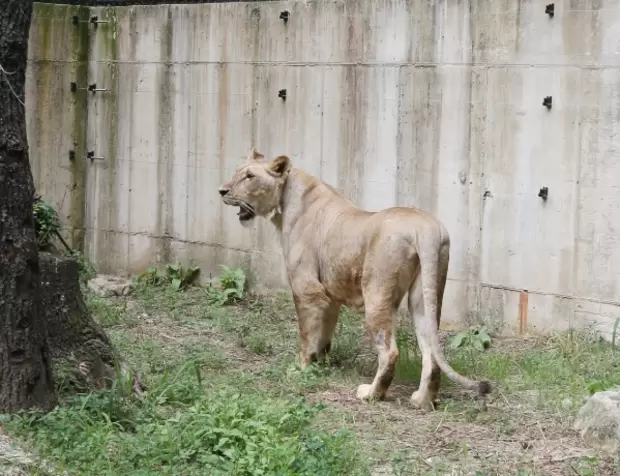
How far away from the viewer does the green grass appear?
18.7 feet

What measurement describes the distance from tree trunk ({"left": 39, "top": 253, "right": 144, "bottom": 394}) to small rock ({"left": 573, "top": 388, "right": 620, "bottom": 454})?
2.68 meters

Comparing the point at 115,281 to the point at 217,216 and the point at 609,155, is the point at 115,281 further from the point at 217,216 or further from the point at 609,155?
the point at 609,155

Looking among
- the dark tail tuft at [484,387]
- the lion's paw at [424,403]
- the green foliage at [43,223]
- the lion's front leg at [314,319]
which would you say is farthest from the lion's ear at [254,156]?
the dark tail tuft at [484,387]

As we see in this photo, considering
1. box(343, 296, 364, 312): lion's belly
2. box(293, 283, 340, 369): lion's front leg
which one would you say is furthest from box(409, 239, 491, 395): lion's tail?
box(293, 283, 340, 369): lion's front leg

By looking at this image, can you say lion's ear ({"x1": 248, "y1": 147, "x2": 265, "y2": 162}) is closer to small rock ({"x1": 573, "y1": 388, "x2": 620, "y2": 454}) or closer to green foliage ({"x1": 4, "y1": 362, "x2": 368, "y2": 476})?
green foliage ({"x1": 4, "y1": 362, "x2": 368, "y2": 476})

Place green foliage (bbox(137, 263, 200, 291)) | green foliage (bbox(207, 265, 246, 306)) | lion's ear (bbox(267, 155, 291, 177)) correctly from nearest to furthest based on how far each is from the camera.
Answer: lion's ear (bbox(267, 155, 291, 177)), green foliage (bbox(207, 265, 246, 306)), green foliage (bbox(137, 263, 200, 291))

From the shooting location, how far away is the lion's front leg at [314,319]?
8.24 meters

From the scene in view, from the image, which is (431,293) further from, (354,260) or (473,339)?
(473,339)

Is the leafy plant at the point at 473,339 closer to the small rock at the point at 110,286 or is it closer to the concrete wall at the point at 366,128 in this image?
the concrete wall at the point at 366,128

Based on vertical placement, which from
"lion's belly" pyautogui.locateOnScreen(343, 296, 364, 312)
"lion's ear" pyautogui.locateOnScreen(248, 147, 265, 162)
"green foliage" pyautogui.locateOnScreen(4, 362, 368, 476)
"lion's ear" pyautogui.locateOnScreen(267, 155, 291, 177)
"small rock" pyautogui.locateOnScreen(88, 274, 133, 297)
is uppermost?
"lion's ear" pyautogui.locateOnScreen(248, 147, 265, 162)

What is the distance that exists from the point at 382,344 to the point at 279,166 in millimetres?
1783

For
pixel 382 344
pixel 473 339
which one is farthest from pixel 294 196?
pixel 473 339

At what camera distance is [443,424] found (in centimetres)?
687

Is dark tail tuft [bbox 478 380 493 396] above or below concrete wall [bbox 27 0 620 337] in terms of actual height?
below
